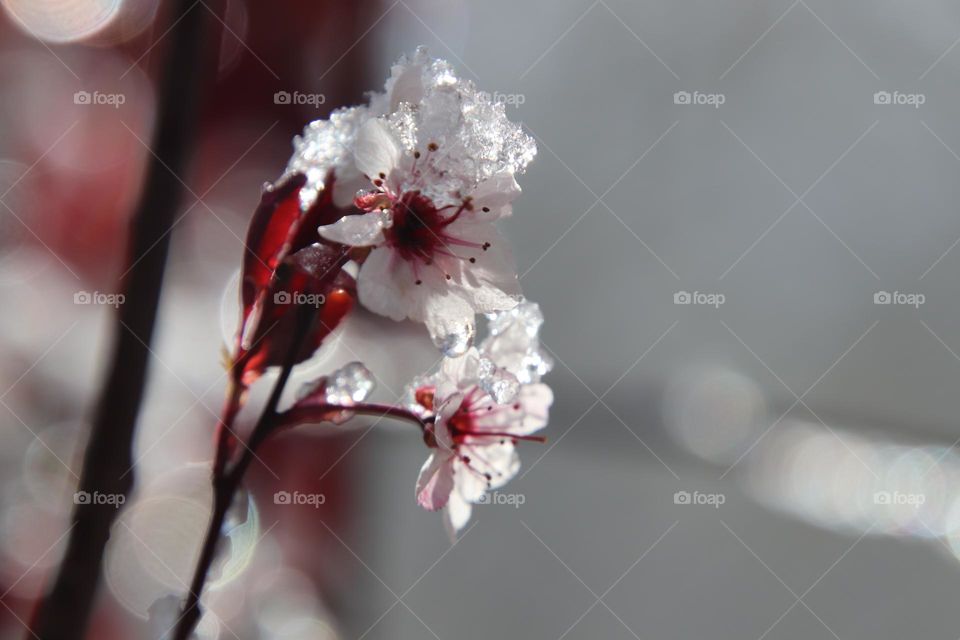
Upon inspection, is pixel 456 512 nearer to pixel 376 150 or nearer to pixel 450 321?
pixel 450 321

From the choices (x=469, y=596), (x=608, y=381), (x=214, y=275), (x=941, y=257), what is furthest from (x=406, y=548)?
(x=941, y=257)

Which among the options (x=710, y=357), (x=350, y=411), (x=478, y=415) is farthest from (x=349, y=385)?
(x=710, y=357)

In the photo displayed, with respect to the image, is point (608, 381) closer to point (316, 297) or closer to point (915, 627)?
point (915, 627)

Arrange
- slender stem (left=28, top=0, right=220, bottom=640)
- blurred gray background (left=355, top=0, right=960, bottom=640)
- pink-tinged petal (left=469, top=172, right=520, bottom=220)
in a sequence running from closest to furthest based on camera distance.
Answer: slender stem (left=28, top=0, right=220, bottom=640), pink-tinged petal (left=469, top=172, right=520, bottom=220), blurred gray background (left=355, top=0, right=960, bottom=640)

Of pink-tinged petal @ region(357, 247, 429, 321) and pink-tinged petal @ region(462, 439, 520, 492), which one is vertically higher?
pink-tinged petal @ region(357, 247, 429, 321)

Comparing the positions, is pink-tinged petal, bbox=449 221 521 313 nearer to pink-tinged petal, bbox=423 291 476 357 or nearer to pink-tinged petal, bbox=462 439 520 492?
pink-tinged petal, bbox=423 291 476 357

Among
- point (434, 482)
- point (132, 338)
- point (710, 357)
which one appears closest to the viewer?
point (132, 338)

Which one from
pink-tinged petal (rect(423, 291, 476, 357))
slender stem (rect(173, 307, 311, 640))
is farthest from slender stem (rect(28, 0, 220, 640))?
pink-tinged petal (rect(423, 291, 476, 357))
